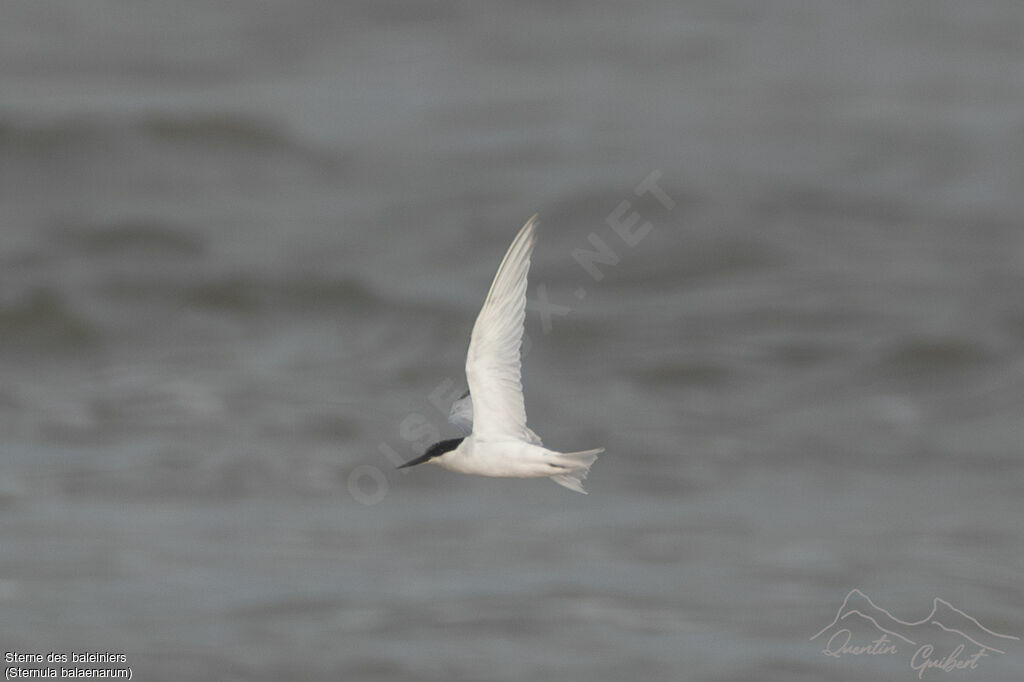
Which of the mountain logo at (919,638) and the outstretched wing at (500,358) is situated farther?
the mountain logo at (919,638)

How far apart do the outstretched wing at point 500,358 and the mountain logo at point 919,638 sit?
95.2 inches

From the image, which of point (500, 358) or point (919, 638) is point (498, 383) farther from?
point (919, 638)

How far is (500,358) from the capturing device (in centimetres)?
449

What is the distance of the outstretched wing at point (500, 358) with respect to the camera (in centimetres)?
444

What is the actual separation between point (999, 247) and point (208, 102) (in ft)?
25.4

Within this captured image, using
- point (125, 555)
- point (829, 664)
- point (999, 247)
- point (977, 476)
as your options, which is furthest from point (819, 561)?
point (999, 247)

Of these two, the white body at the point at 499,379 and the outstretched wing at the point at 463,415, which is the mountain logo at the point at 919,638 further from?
the white body at the point at 499,379

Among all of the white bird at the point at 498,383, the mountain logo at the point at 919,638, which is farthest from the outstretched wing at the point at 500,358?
the mountain logo at the point at 919,638

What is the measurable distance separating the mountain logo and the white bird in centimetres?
231

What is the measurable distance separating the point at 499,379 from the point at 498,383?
0.01 m

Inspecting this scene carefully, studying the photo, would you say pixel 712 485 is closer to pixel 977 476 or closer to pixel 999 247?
pixel 977 476

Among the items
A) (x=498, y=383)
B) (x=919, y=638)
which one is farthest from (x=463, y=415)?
(x=919, y=638)

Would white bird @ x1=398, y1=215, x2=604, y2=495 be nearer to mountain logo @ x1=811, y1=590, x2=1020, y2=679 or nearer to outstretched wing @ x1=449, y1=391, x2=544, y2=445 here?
outstretched wing @ x1=449, y1=391, x2=544, y2=445

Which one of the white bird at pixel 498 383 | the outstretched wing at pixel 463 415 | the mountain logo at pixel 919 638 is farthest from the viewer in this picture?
the mountain logo at pixel 919 638
